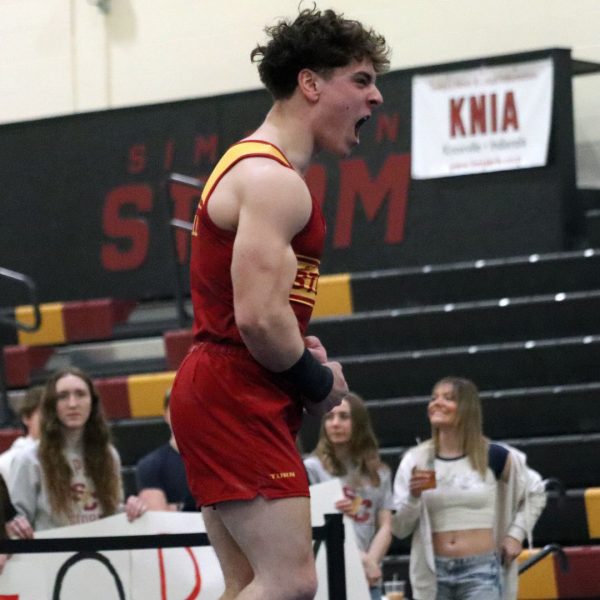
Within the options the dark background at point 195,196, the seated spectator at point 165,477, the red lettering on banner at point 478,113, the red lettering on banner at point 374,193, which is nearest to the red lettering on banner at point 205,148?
the dark background at point 195,196

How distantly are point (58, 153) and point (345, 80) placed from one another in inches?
315

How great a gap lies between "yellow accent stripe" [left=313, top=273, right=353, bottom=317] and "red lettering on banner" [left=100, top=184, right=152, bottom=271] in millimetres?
1763

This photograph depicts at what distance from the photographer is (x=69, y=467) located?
6.28m

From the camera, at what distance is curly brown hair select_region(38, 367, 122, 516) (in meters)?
6.23

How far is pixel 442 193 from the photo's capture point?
9.91 m

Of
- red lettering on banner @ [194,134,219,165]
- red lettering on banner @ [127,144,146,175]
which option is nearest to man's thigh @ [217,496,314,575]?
red lettering on banner @ [194,134,219,165]

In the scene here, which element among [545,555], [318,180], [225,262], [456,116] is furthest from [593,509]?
[225,262]

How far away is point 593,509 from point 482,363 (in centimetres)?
122

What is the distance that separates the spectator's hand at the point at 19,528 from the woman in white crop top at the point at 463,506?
1703 millimetres

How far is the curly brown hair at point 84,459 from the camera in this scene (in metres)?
6.23

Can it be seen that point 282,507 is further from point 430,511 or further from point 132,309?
point 132,309

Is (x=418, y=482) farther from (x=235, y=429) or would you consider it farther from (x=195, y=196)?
(x=195, y=196)

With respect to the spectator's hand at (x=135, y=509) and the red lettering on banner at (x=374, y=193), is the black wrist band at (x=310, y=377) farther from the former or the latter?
the red lettering on banner at (x=374, y=193)

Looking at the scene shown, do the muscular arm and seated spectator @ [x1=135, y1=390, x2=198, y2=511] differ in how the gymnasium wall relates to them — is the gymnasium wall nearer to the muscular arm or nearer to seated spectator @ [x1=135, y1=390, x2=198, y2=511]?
seated spectator @ [x1=135, y1=390, x2=198, y2=511]
